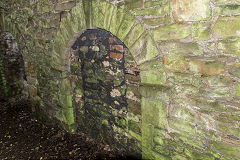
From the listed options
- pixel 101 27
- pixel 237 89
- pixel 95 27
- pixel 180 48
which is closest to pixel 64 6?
pixel 95 27

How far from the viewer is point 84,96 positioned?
126 inches

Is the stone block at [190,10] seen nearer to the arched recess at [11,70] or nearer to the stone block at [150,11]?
the stone block at [150,11]

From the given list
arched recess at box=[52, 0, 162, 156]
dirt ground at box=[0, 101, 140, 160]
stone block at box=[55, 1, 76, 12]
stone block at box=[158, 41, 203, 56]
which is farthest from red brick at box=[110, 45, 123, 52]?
dirt ground at box=[0, 101, 140, 160]

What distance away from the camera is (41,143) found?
3326 millimetres

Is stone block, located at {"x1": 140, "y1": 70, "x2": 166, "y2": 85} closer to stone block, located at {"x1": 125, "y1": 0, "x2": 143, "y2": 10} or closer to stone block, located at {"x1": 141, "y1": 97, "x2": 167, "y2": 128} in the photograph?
stone block, located at {"x1": 141, "y1": 97, "x2": 167, "y2": 128}

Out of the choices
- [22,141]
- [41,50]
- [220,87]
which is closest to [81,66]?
[41,50]

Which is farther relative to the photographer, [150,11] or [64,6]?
[64,6]

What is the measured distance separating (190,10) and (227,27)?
0.34 meters

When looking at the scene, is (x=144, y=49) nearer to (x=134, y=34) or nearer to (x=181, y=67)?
(x=134, y=34)

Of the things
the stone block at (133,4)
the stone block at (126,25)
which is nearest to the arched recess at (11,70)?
the stone block at (126,25)

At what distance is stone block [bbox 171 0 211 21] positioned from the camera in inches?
58.5

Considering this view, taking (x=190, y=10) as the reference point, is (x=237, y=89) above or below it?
below

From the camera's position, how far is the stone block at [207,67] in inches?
60.2

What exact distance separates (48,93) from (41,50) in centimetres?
88
